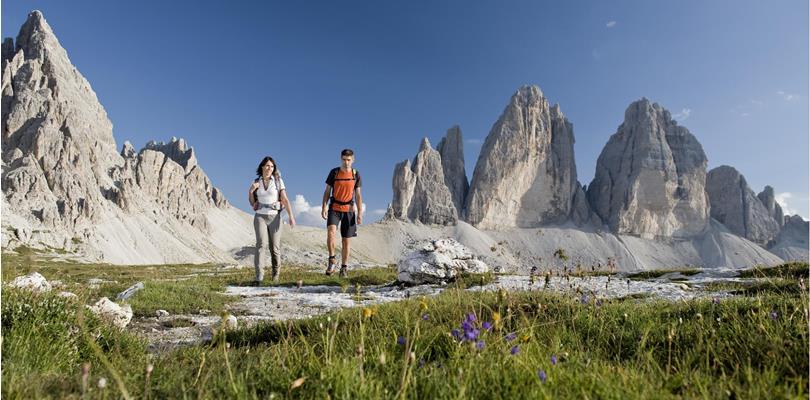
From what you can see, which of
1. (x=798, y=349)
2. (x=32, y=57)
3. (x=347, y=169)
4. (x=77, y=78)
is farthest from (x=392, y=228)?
(x=798, y=349)

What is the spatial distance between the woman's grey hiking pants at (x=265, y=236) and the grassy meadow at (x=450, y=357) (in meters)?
8.09

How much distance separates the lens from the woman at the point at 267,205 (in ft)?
44.7

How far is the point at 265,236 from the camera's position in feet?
44.8

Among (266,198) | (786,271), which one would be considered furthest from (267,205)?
(786,271)

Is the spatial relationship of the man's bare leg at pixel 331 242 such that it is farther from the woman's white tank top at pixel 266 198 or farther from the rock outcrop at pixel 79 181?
the rock outcrop at pixel 79 181

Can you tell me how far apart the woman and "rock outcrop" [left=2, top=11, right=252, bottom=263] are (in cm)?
10361

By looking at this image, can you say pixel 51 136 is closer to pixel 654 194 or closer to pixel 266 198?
pixel 266 198

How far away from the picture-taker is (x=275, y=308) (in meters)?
9.27

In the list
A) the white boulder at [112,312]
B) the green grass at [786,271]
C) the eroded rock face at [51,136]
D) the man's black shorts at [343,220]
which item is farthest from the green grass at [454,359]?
the eroded rock face at [51,136]

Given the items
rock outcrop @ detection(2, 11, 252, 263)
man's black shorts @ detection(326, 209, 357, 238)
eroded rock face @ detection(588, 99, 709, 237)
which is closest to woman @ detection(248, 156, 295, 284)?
man's black shorts @ detection(326, 209, 357, 238)

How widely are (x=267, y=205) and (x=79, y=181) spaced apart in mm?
135903

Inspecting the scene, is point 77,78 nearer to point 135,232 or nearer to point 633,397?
point 135,232

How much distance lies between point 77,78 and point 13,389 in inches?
8055

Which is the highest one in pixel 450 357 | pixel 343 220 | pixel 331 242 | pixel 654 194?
pixel 654 194
